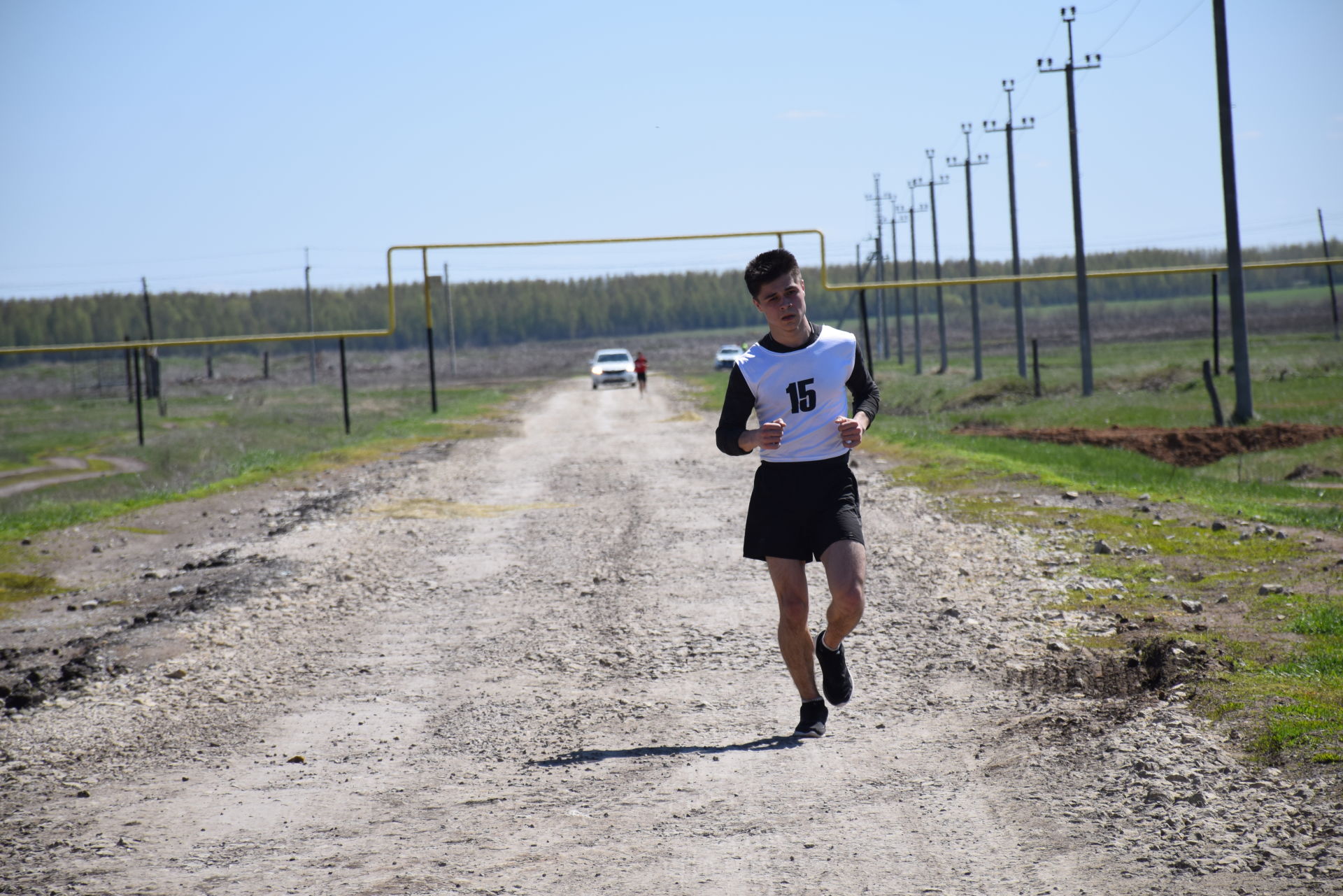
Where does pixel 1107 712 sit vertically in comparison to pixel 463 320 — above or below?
below

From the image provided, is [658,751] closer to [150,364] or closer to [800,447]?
[800,447]

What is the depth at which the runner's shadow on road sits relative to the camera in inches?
191

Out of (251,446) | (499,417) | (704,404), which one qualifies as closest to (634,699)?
(251,446)

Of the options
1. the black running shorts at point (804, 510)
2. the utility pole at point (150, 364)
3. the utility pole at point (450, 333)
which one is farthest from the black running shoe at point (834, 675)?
the utility pole at point (450, 333)

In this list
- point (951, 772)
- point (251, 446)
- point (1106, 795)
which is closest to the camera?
point (1106, 795)

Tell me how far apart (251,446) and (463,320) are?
120883mm

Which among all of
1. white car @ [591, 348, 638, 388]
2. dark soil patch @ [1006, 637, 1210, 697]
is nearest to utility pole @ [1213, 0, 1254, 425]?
dark soil patch @ [1006, 637, 1210, 697]

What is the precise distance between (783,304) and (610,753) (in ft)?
6.43

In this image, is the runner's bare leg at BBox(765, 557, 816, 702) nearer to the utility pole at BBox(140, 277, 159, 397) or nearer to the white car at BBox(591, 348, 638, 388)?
the utility pole at BBox(140, 277, 159, 397)

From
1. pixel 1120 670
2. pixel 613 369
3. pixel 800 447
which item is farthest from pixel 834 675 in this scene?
pixel 613 369

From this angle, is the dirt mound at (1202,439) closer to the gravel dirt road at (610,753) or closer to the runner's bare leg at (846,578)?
the gravel dirt road at (610,753)

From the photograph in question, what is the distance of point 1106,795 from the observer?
4.20 metres

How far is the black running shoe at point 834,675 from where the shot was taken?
16.8ft

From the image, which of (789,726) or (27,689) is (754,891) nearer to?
(789,726)
